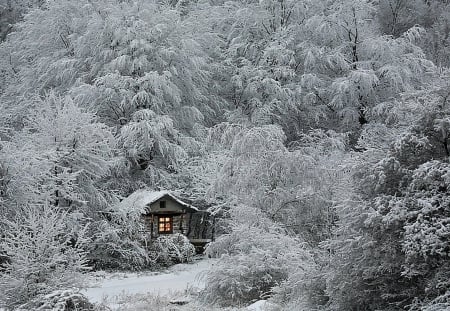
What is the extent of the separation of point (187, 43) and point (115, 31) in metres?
3.60

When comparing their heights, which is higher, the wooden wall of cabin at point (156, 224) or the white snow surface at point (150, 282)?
the wooden wall of cabin at point (156, 224)

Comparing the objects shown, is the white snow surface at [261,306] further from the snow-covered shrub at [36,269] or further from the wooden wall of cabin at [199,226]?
the wooden wall of cabin at [199,226]

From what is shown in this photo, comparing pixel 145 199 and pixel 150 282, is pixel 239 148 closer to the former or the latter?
pixel 150 282

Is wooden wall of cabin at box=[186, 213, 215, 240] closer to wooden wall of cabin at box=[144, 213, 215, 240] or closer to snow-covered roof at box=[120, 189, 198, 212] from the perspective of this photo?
wooden wall of cabin at box=[144, 213, 215, 240]

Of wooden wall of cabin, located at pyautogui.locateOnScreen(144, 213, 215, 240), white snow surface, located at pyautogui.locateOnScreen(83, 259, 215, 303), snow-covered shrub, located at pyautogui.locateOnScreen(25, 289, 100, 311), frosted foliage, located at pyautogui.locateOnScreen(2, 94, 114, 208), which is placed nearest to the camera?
snow-covered shrub, located at pyautogui.locateOnScreen(25, 289, 100, 311)

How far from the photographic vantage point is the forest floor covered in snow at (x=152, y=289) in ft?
40.3

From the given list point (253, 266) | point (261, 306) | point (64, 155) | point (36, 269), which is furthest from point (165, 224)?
point (36, 269)

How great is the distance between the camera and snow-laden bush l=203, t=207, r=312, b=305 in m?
12.5

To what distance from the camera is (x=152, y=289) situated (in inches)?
605

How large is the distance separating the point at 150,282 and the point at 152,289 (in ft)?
5.77

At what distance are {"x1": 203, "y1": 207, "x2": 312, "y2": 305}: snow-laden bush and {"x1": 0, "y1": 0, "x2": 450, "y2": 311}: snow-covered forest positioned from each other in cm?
5

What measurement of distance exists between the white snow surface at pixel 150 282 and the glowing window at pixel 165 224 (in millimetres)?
2082

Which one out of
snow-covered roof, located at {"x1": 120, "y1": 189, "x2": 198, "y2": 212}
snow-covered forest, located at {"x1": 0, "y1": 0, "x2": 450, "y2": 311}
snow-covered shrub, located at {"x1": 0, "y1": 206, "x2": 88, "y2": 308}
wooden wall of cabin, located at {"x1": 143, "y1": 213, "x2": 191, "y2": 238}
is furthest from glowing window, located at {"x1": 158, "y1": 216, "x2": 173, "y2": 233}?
snow-covered shrub, located at {"x1": 0, "y1": 206, "x2": 88, "y2": 308}

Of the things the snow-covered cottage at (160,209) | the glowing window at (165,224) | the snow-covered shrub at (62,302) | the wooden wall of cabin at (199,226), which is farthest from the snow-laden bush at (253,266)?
the wooden wall of cabin at (199,226)
